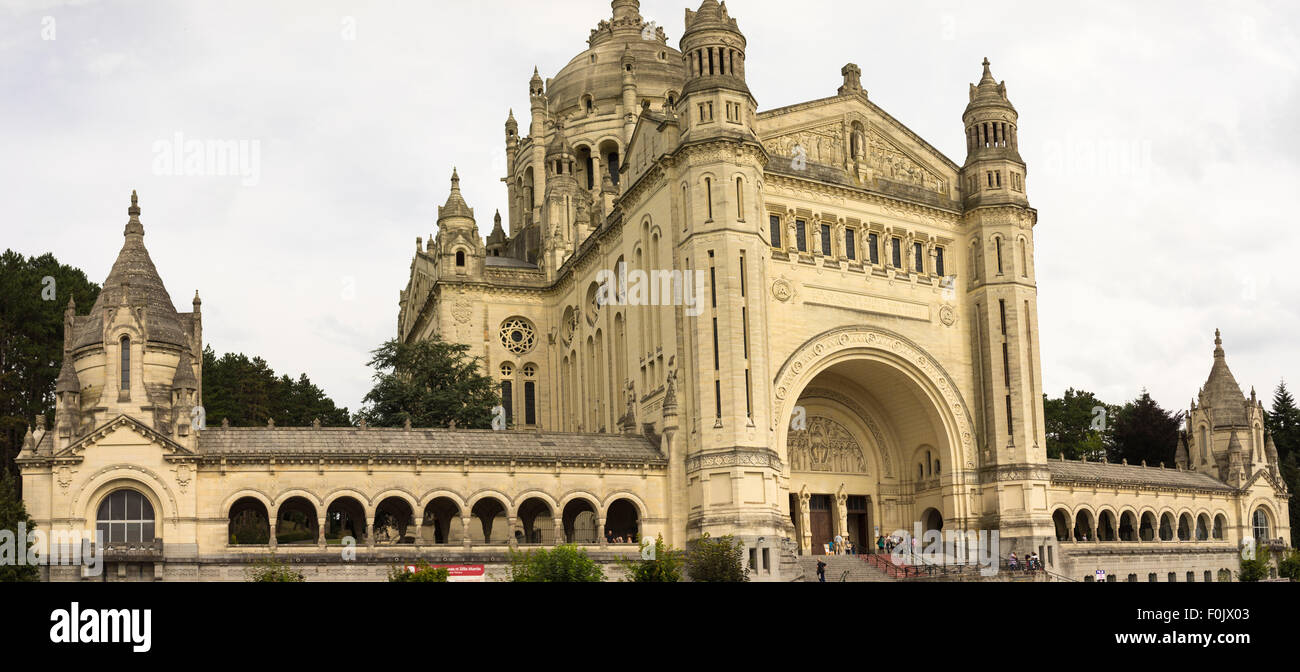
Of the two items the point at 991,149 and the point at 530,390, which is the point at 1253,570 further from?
the point at 530,390

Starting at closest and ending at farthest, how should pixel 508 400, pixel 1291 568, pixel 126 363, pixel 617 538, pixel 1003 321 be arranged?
pixel 126 363, pixel 617 538, pixel 1003 321, pixel 1291 568, pixel 508 400

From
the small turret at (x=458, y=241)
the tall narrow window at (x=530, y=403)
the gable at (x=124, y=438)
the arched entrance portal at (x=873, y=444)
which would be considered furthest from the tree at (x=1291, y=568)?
the gable at (x=124, y=438)

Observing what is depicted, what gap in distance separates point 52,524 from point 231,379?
48558 millimetres

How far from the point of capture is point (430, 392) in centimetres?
6231

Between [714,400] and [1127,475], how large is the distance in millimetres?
27249

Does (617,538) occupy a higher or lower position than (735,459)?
lower

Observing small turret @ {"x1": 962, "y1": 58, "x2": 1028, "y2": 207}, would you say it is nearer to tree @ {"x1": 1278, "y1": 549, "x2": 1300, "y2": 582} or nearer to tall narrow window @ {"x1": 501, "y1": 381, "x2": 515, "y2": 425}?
tree @ {"x1": 1278, "y1": 549, "x2": 1300, "y2": 582}

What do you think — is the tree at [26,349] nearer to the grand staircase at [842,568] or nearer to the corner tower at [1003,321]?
the grand staircase at [842,568]

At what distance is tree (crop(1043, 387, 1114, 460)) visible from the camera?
97188 mm

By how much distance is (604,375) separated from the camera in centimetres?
6488

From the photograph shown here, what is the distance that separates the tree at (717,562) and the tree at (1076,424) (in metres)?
55.8

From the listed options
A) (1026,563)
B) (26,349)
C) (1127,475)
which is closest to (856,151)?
(1026,563)

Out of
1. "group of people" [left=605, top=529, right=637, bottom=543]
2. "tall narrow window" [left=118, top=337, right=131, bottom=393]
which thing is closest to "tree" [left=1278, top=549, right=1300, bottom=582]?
"group of people" [left=605, top=529, right=637, bottom=543]
